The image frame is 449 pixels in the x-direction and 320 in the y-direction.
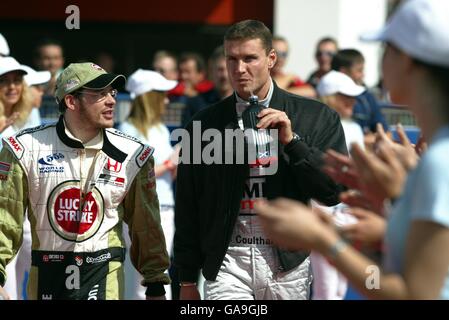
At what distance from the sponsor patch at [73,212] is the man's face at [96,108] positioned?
386mm

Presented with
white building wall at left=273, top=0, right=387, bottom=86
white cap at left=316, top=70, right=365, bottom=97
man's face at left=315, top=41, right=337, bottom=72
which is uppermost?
white building wall at left=273, top=0, right=387, bottom=86

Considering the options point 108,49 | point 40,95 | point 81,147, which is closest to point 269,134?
point 81,147

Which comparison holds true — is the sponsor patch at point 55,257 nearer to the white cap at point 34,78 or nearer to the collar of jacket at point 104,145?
the collar of jacket at point 104,145

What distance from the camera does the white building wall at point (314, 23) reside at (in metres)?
15.1

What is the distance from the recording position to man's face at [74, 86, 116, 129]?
5.61m

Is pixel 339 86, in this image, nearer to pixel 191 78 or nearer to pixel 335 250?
pixel 191 78

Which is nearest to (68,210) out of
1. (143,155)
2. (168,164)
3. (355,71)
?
(143,155)

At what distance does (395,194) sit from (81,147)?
276 centimetres

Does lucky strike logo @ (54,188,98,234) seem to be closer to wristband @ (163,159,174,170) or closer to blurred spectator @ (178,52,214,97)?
wristband @ (163,159,174,170)

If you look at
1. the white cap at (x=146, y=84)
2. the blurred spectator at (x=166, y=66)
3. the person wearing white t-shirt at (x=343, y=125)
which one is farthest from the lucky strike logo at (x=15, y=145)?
the blurred spectator at (x=166, y=66)

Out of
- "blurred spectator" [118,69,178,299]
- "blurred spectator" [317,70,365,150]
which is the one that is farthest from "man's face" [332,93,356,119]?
"blurred spectator" [118,69,178,299]

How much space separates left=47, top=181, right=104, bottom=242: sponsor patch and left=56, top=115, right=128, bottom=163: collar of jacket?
0.71ft

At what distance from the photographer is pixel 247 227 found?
5586 millimetres

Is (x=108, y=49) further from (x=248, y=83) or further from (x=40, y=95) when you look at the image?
(x=248, y=83)
